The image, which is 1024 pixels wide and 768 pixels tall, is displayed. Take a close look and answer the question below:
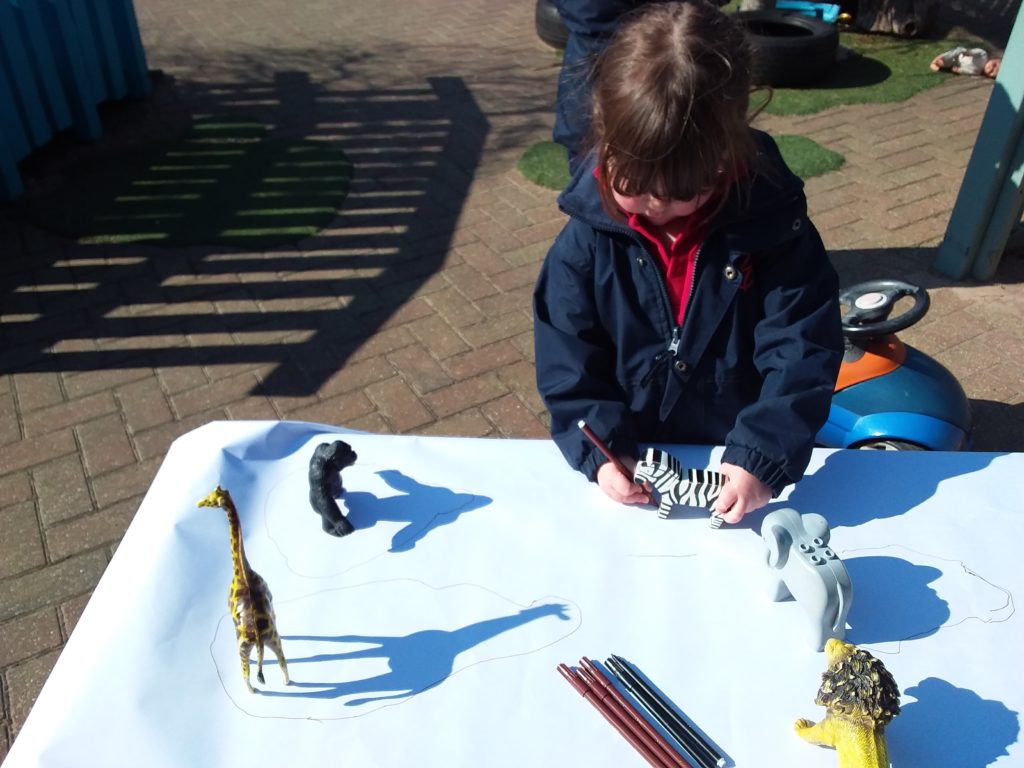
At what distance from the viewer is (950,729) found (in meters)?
1.07

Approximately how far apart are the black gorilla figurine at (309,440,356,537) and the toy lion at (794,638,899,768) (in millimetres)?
763

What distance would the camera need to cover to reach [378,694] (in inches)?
44.8

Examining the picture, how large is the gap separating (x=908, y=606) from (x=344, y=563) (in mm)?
858

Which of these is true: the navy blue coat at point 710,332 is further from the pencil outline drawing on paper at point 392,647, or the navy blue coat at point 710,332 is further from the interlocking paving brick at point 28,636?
the interlocking paving brick at point 28,636

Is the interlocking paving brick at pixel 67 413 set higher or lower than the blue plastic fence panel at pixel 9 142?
lower

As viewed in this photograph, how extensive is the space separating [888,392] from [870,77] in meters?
4.19

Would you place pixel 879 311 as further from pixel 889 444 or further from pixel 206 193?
pixel 206 193

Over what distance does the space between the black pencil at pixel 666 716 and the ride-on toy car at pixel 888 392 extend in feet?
4.06

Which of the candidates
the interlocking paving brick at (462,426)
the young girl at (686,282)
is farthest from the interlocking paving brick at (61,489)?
the young girl at (686,282)

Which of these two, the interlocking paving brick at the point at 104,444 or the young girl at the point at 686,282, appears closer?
the young girl at the point at 686,282

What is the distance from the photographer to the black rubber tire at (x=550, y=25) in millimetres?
A: 6160

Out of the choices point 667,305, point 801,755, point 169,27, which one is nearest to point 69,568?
point 667,305

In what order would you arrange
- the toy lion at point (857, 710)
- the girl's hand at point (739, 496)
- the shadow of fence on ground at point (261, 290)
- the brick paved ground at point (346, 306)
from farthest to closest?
the shadow of fence on ground at point (261, 290)
the brick paved ground at point (346, 306)
the girl's hand at point (739, 496)
the toy lion at point (857, 710)

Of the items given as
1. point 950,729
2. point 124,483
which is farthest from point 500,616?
point 124,483
